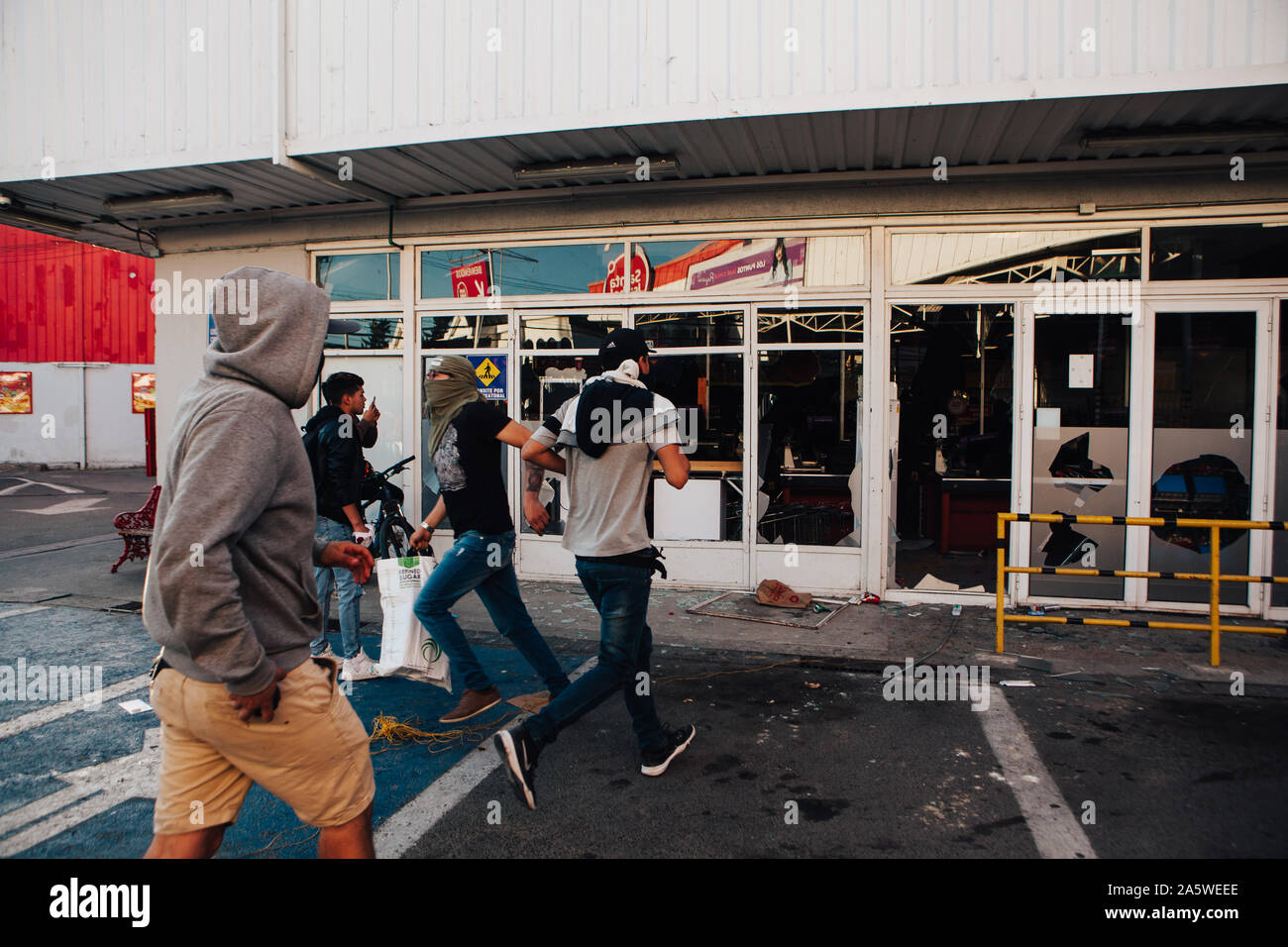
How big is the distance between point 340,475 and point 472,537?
45.6 inches

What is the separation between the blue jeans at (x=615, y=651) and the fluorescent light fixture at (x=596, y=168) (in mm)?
4433

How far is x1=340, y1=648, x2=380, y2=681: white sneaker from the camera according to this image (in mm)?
5617

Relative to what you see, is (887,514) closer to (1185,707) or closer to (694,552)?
(694,552)

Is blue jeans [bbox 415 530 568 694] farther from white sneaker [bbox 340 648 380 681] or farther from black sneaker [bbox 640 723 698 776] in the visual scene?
white sneaker [bbox 340 648 380 681]

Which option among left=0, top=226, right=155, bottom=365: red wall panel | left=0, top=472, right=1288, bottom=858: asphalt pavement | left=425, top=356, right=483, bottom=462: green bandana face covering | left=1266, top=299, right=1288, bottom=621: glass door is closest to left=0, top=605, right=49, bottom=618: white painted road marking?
left=0, top=472, right=1288, bottom=858: asphalt pavement

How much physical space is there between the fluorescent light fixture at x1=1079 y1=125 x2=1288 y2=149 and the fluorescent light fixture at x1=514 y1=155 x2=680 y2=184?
332 centimetres

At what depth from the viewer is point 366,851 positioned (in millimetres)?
2410

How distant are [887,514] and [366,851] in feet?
20.1

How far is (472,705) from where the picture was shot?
16.1 ft

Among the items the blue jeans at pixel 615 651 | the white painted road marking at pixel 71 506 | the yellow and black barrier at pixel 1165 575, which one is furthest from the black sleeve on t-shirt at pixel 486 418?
the white painted road marking at pixel 71 506

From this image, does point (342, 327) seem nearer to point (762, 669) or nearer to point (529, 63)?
point (762, 669)

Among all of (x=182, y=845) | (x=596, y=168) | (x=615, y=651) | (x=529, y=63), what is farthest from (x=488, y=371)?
(x=182, y=845)
